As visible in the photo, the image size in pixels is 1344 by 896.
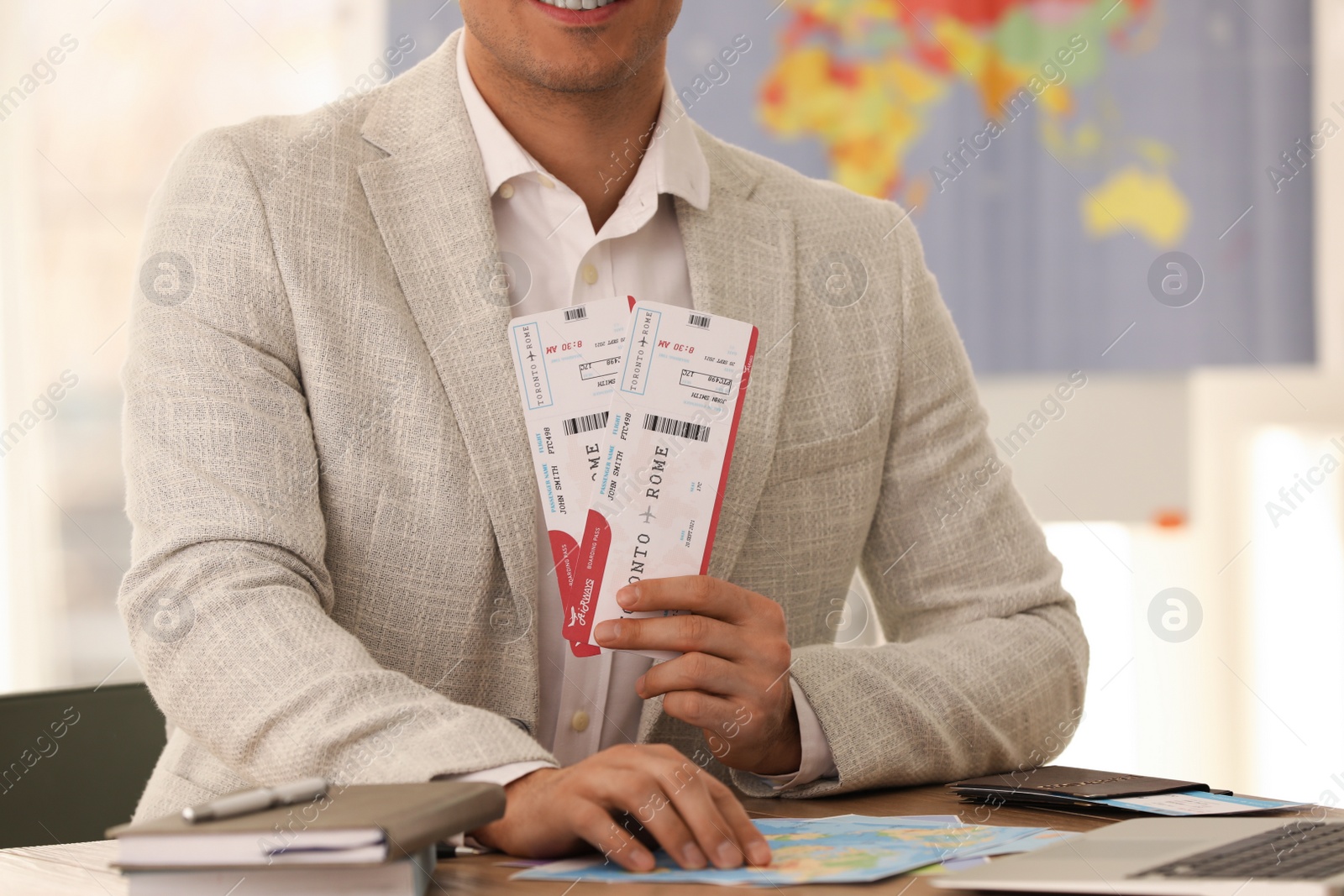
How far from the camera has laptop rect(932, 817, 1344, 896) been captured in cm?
76

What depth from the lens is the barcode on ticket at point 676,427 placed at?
1.09m

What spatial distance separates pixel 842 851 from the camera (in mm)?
933

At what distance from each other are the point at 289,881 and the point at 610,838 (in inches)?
8.1

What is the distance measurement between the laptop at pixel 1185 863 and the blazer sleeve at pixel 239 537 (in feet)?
1.19

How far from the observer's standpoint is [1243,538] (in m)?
2.84

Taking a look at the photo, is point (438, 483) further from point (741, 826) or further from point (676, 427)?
point (741, 826)

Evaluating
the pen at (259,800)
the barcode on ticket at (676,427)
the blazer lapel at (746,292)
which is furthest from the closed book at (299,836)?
the blazer lapel at (746,292)

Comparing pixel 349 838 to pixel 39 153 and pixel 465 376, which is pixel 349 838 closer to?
pixel 465 376

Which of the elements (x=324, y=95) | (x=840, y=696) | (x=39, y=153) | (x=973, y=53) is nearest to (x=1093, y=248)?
(x=973, y=53)

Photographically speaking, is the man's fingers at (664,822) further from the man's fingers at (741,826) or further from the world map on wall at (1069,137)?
the world map on wall at (1069,137)

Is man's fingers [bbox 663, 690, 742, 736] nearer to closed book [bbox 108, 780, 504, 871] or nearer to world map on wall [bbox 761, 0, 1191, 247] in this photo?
closed book [bbox 108, 780, 504, 871]

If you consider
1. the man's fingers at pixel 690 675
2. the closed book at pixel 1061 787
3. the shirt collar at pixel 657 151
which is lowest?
the closed book at pixel 1061 787

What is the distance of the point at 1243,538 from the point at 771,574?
1790mm

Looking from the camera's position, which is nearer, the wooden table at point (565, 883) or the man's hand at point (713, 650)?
the wooden table at point (565, 883)
